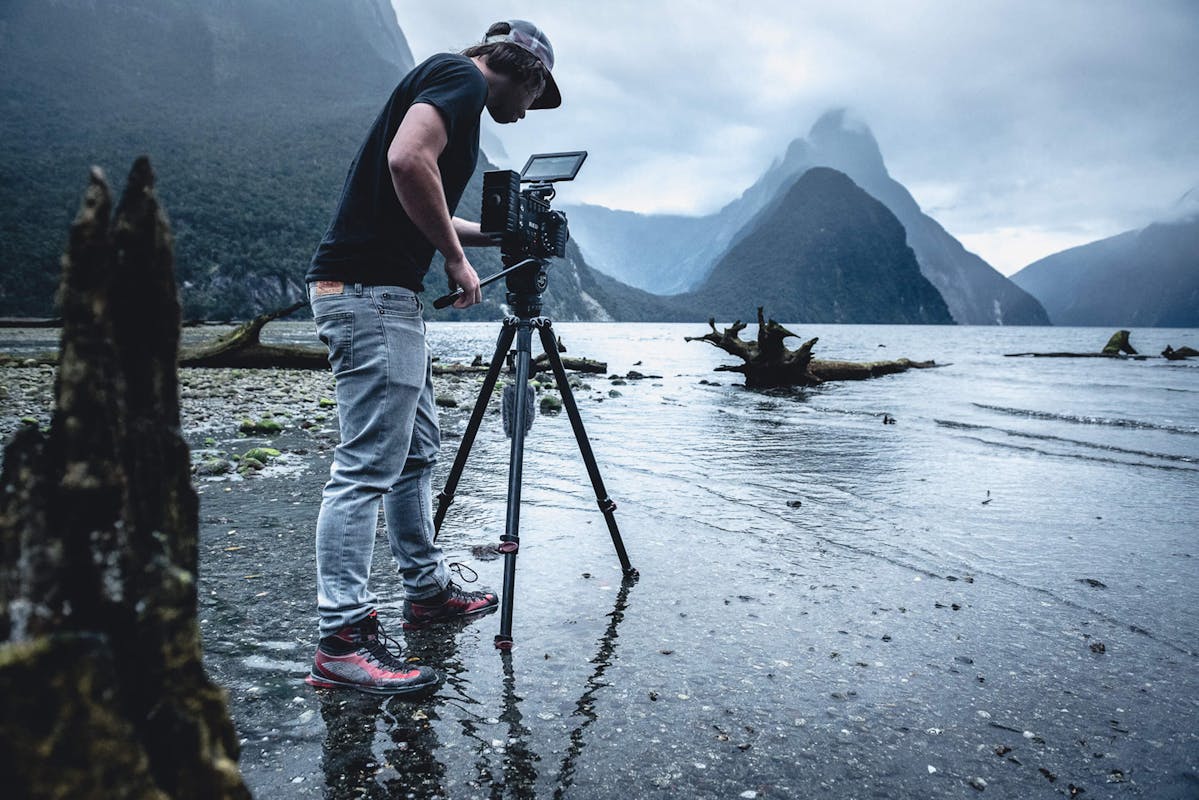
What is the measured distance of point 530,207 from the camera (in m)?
3.31

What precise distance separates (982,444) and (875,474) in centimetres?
325

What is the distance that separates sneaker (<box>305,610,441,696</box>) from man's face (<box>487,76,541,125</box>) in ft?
7.49

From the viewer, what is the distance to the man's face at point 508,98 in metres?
2.93

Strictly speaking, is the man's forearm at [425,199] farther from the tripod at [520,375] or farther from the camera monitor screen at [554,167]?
the camera monitor screen at [554,167]

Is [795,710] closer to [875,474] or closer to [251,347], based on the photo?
[875,474]

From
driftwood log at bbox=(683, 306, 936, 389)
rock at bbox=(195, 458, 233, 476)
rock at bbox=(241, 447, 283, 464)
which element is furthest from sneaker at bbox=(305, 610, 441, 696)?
driftwood log at bbox=(683, 306, 936, 389)

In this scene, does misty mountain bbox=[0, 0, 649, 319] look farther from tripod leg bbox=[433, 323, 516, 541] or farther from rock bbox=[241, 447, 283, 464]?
tripod leg bbox=[433, 323, 516, 541]

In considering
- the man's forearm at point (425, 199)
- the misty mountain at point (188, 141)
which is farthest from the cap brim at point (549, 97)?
the misty mountain at point (188, 141)

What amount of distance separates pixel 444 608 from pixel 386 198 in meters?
1.94

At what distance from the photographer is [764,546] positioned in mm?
4512

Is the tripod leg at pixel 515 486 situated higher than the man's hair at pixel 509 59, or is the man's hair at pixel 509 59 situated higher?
the man's hair at pixel 509 59

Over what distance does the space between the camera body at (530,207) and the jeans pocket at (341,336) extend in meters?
0.86

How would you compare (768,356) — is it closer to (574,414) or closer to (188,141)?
(574,414)

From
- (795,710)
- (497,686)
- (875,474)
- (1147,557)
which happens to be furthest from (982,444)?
(497,686)
